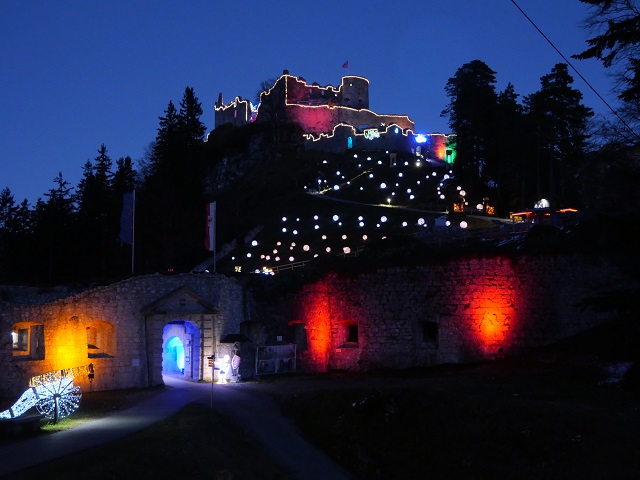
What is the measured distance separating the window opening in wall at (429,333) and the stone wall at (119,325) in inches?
308

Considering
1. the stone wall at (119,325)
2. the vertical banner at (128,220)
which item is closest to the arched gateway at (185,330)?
the stone wall at (119,325)

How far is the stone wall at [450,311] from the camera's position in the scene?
87.0ft

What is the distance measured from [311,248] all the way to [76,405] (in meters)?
29.9

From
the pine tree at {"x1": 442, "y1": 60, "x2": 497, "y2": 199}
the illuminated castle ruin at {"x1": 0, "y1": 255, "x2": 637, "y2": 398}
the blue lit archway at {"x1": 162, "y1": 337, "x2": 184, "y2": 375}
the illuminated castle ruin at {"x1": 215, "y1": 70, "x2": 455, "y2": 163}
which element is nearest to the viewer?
the illuminated castle ruin at {"x1": 0, "y1": 255, "x2": 637, "y2": 398}

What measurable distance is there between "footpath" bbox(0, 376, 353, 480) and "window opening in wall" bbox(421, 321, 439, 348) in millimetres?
7549

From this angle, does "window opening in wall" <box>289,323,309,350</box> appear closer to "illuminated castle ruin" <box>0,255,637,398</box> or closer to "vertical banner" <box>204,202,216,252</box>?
"illuminated castle ruin" <box>0,255,637,398</box>

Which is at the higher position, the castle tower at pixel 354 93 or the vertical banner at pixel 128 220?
the castle tower at pixel 354 93

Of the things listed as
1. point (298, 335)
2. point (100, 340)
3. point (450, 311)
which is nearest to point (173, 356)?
point (100, 340)

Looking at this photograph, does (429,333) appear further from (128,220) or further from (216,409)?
(128,220)

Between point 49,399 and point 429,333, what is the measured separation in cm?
1531

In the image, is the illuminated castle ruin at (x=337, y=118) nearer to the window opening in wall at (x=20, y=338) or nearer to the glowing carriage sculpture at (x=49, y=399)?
the window opening in wall at (x=20, y=338)

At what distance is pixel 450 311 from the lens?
27656 millimetres

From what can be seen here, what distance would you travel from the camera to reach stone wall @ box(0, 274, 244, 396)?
24.2 metres

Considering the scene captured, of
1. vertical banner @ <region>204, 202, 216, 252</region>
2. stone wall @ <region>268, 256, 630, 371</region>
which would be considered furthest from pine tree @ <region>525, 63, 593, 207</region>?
vertical banner @ <region>204, 202, 216, 252</region>
